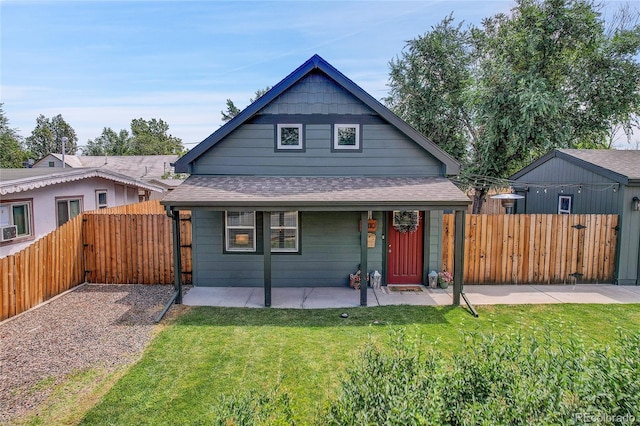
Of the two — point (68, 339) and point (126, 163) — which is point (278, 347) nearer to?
point (68, 339)

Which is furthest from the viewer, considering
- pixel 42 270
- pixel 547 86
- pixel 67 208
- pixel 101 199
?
pixel 547 86

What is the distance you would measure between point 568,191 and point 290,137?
944 cm

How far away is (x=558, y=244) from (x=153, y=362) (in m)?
10.1

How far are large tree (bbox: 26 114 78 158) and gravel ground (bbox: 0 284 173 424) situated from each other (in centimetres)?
6615

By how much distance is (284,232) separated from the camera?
375 inches

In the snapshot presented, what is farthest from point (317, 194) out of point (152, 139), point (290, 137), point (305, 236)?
point (152, 139)

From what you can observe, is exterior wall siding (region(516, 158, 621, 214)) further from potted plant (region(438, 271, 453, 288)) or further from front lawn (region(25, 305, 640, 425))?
potted plant (region(438, 271, 453, 288))

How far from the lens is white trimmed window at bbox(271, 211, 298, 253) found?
945cm

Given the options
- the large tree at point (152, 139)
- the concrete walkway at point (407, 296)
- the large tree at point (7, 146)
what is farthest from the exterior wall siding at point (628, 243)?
the large tree at point (152, 139)

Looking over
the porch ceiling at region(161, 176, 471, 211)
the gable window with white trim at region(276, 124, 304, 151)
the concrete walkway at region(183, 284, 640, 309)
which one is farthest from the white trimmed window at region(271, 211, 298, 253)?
the gable window with white trim at region(276, 124, 304, 151)

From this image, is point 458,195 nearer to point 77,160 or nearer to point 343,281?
point 343,281

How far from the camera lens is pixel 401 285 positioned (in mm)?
9617

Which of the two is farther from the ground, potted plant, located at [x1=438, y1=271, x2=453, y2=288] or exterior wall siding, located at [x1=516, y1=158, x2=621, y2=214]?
exterior wall siding, located at [x1=516, y1=158, x2=621, y2=214]

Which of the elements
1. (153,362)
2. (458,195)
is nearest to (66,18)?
(153,362)
